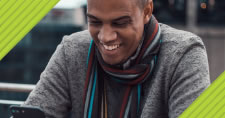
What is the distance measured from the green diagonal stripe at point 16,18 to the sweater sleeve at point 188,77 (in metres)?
0.57

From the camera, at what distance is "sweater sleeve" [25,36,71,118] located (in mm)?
1632

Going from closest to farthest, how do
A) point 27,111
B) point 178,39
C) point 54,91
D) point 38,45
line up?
1. point 27,111
2. point 178,39
3. point 54,91
4. point 38,45

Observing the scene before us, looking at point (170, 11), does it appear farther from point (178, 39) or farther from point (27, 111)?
point (27, 111)

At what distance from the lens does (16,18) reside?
1344mm

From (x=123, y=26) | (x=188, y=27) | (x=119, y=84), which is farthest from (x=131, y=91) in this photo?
(x=188, y=27)

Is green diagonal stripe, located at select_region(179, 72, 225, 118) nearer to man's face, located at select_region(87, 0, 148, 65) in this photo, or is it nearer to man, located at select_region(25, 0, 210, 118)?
man, located at select_region(25, 0, 210, 118)

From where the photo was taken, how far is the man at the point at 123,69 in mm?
1393

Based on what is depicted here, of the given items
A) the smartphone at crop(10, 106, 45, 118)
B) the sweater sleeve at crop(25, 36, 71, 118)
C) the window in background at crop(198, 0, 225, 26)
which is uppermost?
the smartphone at crop(10, 106, 45, 118)

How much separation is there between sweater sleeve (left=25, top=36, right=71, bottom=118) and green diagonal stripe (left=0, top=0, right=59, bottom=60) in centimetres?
34

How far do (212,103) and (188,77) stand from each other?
18.2 inches

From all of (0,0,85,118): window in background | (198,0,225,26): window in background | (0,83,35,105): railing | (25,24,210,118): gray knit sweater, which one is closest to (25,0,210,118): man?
(25,24,210,118): gray knit sweater

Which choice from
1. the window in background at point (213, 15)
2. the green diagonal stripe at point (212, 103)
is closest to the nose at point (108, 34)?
the green diagonal stripe at point (212, 103)

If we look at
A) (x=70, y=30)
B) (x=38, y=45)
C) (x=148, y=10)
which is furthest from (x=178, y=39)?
(x=38, y=45)

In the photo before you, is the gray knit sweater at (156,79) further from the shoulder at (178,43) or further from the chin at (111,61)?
the chin at (111,61)
